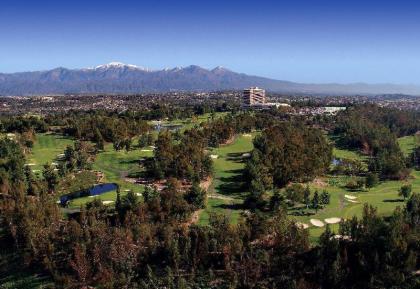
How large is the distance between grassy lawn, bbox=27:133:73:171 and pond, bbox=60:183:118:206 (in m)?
19.8

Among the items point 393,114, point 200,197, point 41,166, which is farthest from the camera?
point 393,114

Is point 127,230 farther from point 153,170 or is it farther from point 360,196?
point 360,196

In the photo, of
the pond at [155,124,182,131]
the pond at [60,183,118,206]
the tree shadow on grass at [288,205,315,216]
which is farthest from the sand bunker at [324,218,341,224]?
the pond at [155,124,182,131]

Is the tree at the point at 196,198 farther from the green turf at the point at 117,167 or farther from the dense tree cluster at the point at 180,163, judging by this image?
the green turf at the point at 117,167

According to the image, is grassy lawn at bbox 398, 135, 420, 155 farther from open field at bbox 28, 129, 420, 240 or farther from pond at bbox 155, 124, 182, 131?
pond at bbox 155, 124, 182, 131

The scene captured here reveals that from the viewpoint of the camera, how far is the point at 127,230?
58.0 metres

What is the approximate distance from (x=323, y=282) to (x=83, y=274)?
2654 cm

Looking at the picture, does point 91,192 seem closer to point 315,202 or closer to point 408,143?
point 315,202

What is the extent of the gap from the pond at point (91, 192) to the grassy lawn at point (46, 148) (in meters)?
19.8

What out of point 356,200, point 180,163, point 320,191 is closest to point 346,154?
point 320,191

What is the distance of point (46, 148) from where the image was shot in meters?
126

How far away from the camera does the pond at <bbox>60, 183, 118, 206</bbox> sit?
82.1m

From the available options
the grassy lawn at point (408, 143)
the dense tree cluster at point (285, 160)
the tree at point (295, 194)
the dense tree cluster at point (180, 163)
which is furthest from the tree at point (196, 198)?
the grassy lawn at point (408, 143)

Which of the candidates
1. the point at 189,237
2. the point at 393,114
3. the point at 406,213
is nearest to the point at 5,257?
the point at 189,237
